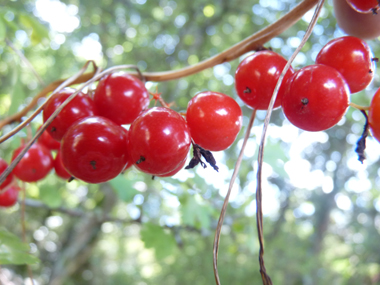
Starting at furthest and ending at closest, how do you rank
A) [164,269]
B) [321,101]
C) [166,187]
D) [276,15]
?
1. [276,15]
2. [164,269]
3. [166,187]
4. [321,101]

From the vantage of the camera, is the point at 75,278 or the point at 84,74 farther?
the point at 75,278

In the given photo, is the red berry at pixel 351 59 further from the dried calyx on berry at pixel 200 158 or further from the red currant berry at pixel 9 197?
the red currant berry at pixel 9 197

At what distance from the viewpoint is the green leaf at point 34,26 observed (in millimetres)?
907

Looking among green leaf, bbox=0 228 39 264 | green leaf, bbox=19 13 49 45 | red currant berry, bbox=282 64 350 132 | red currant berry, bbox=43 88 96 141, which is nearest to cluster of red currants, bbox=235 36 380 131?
red currant berry, bbox=282 64 350 132

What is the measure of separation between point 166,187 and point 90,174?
1.42 feet

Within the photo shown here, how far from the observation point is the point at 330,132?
3162 millimetres

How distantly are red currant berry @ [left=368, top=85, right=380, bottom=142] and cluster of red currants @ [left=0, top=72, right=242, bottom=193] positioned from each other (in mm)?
163

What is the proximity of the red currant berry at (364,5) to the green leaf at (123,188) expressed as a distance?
2.34 feet

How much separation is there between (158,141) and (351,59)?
0.28 metres

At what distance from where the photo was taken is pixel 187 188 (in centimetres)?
83

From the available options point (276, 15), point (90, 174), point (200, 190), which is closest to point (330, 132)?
point (276, 15)

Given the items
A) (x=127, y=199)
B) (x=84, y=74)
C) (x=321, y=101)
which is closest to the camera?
(x=321, y=101)

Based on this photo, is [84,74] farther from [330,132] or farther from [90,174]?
[330,132]

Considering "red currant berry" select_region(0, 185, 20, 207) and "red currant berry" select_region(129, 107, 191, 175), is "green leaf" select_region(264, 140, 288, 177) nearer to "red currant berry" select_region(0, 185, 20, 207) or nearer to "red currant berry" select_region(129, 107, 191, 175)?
Result: "red currant berry" select_region(129, 107, 191, 175)
